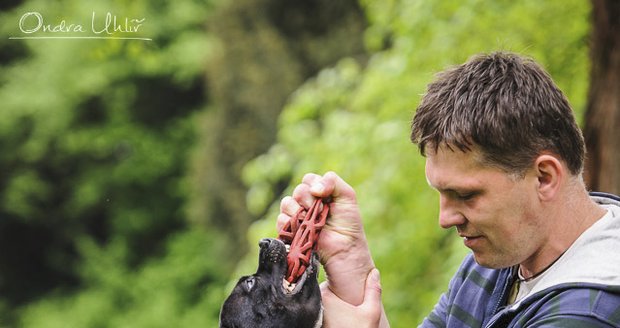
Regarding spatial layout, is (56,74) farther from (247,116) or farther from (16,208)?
(247,116)

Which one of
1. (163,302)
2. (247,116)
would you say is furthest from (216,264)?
(247,116)

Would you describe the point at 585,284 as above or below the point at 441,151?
below

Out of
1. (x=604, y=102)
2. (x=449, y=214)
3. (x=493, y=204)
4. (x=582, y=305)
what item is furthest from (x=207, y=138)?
(x=582, y=305)

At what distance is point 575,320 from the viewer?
7.41 ft

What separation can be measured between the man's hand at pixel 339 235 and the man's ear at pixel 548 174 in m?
0.66

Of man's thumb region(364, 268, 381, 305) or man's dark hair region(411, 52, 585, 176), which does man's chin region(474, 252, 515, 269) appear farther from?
man's thumb region(364, 268, 381, 305)

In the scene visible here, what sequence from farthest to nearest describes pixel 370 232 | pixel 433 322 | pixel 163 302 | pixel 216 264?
pixel 163 302 → pixel 216 264 → pixel 370 232 → pixel 433 322

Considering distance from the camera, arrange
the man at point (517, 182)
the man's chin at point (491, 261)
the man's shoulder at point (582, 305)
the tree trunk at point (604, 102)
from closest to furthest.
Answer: the man's shoulder at point (582, 305)
the man at point (517, 182)
the man's chin at point (491, 261)
the tree trunk at point (604, 102)

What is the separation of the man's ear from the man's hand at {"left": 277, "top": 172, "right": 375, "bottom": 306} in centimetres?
66

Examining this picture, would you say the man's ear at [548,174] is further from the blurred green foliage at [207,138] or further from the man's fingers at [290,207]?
the blurred green foliage at [207,138]

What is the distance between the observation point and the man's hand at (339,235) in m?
2.89

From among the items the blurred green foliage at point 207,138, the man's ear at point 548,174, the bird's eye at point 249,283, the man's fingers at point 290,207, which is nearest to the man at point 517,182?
the man's ear at point 548,174

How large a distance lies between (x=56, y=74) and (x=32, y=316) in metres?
4.80

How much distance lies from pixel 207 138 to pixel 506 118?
11.1 m
